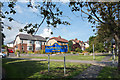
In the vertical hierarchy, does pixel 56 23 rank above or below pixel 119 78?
above

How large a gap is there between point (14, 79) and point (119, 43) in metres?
7.22

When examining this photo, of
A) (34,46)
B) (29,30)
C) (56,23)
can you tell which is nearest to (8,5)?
(29,30)

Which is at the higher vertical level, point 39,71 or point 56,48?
point 56,48

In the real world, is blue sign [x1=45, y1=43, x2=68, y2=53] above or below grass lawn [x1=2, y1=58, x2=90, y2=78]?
above

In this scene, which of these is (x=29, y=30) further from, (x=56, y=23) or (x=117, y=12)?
(x=117, y=12)

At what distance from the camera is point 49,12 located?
4605 mm

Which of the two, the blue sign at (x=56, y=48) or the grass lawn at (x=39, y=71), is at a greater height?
the blue sign at (x=56, y=48)

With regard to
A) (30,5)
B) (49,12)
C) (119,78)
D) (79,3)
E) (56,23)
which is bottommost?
(119,78)

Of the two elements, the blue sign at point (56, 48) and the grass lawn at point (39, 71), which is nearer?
the grass lawn at point (39, 71)

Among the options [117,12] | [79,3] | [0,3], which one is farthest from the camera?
[117,12]

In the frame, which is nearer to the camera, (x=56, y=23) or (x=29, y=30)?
(x=29, y=30)

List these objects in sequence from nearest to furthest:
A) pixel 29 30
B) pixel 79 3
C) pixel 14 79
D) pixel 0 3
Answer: pixel 29 30 → pixel 0 3 → pixel 79 3 → pixel 14 79

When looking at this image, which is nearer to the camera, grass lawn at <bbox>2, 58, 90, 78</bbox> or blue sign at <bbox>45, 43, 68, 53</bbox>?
grass lawn at <bbox>2, 58, 90, 78</bbox>

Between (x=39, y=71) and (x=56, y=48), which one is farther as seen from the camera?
(x=39, y=71)
